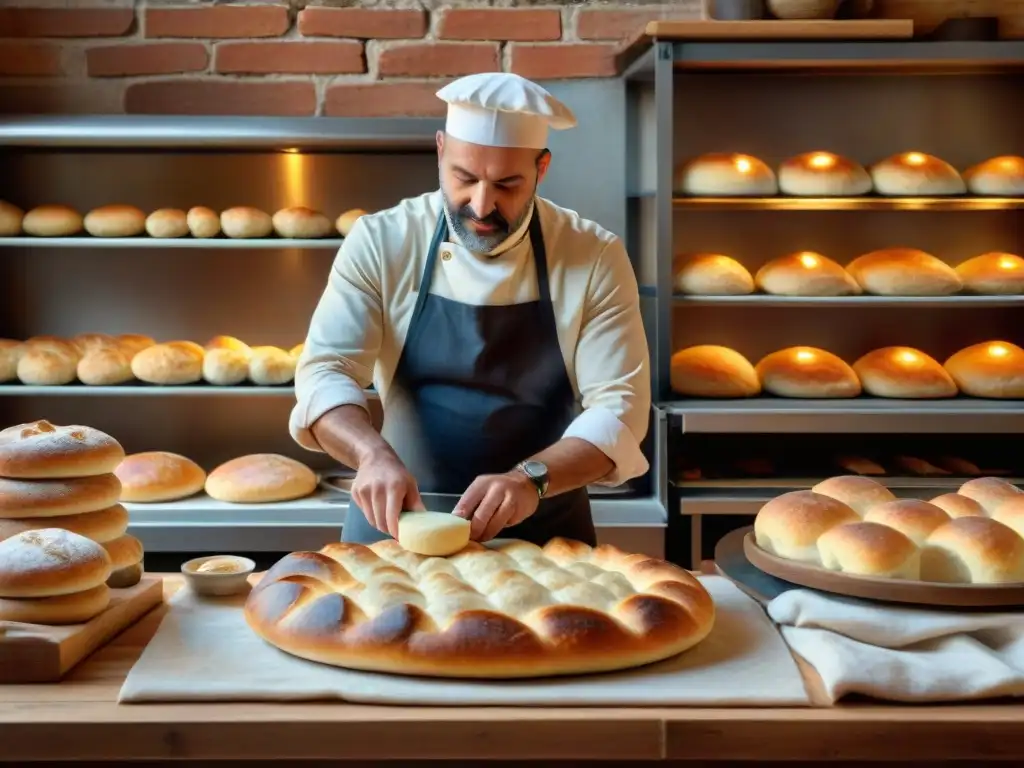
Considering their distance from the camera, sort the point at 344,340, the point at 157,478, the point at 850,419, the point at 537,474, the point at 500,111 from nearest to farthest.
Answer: the point at 537,474 < the point at 500,111 < the point at 344,340 < the point at 850,419 < the point at 157,478

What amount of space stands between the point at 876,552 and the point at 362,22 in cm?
269

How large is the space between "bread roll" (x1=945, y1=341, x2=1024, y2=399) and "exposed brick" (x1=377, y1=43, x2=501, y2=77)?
5.64 feet

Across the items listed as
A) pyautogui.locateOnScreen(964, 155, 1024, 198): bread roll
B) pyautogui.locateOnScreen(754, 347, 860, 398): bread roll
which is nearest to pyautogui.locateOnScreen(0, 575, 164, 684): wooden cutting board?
pyautogui.locateOnScreen(754, 347, 860, 398): bread roll

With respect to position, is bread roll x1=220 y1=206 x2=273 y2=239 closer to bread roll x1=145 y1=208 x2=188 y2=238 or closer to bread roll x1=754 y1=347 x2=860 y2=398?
bread roll x1=145 y1=208 x2=188 y2=238

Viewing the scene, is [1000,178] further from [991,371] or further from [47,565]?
[47,565]

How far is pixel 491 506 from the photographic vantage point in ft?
5.61

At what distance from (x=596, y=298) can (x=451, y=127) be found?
47cm

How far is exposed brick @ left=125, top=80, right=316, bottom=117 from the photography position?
3.53 metres

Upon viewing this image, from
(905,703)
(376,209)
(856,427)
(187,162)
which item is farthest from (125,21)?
(905,703)

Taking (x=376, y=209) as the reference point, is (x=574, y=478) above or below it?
below

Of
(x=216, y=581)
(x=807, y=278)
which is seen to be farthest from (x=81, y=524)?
(x=807, y=278)

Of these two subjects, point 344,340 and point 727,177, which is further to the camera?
point 727,177

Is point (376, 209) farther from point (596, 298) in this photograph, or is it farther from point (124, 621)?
point (124, 621)

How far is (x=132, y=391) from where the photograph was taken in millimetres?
3312
